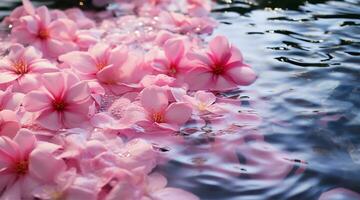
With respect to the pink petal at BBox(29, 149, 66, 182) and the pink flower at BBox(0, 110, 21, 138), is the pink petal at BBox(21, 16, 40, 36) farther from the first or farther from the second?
the pink petal at BBox(29, 149, 66, 182)

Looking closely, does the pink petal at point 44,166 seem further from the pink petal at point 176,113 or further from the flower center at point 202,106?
the flower center at point 202,106

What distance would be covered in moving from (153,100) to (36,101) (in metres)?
0.31

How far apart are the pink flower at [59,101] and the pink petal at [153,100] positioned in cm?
15

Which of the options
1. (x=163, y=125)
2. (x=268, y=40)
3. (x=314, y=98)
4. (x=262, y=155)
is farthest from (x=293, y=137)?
(x=268, y=40)

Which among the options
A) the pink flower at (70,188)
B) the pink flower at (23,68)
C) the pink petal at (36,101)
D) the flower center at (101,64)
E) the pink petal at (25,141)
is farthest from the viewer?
the flower center at (101,64)

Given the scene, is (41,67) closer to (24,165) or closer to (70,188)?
(24,165)

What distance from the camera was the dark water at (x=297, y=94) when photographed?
130 cm

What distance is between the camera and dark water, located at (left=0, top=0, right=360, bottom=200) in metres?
1.30

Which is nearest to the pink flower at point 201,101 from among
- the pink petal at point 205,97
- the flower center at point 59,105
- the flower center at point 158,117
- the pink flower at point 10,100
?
the pink petal at point 205,97

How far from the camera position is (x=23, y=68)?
5.35 ft

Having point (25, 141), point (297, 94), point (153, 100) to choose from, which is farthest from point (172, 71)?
point (25, 141)

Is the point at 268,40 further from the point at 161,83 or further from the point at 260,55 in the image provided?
the point at 161,83

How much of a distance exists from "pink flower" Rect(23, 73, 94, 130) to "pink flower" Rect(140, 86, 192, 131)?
0.16 m

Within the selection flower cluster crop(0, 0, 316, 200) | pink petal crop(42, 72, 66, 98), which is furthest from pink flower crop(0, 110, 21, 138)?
pink petal crop(42, 72, 66, 98)
